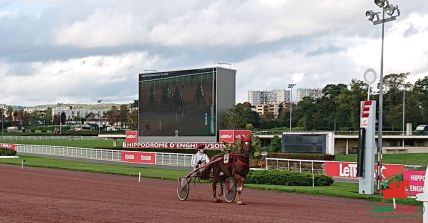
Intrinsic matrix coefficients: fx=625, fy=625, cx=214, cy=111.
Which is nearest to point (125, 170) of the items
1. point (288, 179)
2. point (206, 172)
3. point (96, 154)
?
point (288, 179)

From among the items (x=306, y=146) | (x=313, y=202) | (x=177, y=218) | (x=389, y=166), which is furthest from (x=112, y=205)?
(x=306, y=146)

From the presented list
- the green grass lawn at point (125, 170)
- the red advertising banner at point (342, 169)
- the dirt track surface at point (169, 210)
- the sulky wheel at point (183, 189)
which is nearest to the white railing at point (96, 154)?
the green grass lawn at point (125, 170)

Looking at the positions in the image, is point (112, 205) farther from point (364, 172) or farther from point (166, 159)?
point (166, 159)

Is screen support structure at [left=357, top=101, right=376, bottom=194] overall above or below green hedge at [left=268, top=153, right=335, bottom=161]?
above


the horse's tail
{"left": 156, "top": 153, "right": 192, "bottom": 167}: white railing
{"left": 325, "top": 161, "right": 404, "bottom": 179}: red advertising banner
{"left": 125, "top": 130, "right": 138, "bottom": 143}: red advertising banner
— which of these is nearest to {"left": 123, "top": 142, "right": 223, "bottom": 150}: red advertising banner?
{"left": 125, "top": 130, "right": 138, "bottom": 143}: red advertising banner

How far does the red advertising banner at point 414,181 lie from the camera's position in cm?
2055

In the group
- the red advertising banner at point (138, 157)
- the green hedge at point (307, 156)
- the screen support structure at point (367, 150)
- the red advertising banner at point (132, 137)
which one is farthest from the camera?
the red advertising banner at point (132, 137)

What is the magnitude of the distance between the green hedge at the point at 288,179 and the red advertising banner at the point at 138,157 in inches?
793

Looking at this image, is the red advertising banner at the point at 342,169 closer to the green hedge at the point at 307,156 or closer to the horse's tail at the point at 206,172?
the green hedge at the point at 307,156

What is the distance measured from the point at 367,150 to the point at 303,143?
30876mm

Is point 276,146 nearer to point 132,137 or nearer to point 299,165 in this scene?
point 132,137

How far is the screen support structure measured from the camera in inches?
911

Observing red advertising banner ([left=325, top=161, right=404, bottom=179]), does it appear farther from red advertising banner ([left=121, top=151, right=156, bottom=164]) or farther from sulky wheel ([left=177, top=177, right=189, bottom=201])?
red advertising banner ([left=121, top=151, right=156, bottom=164])

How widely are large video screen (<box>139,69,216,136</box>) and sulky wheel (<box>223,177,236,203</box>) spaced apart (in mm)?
38356
